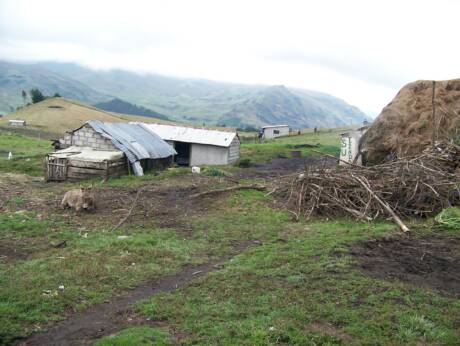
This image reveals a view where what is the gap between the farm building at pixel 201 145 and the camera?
35750 millimetres

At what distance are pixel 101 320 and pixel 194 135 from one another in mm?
29970

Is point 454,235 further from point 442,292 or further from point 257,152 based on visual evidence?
point 257,152

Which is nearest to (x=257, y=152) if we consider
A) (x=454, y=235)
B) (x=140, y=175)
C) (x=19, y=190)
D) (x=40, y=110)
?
(x=140, y=175)

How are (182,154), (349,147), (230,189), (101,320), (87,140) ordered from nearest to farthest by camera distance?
1. (101,320)
2. (230,189)
3. (87,140)
4. (349,147)
5. (182,154)

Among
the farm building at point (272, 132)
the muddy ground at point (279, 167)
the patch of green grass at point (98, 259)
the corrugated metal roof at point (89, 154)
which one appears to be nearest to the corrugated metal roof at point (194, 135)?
the muddy ground at point (279, 167)

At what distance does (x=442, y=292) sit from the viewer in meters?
8.60

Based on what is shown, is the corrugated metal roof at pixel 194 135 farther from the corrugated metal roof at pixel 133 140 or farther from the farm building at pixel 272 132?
the farm building at pixel 272 132

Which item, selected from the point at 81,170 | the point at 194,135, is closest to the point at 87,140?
the point at 81,170

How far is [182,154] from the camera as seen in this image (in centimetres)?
3862

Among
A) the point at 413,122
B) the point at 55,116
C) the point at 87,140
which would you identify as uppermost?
the point at 413,122

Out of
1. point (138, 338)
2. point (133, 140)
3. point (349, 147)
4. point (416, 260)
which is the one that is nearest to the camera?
point (138, 338)

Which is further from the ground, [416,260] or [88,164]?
[88,164]

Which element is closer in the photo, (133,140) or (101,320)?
(101,320)

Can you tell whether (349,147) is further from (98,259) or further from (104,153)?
(98,259)
